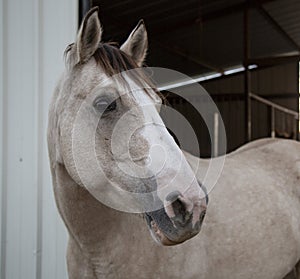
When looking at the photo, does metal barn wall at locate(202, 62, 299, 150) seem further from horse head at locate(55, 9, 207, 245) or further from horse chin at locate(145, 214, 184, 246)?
horse chin at locate(145, 214, 184, 246)

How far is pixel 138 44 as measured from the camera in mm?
1738

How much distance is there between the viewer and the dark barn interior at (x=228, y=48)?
6.38 meters

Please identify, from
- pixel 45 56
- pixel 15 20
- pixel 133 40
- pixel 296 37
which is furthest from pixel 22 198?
pixel 296 37

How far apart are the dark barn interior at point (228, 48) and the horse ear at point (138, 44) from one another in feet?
10.6

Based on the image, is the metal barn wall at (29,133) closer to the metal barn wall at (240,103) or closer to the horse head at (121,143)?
the horse head at (121,143)

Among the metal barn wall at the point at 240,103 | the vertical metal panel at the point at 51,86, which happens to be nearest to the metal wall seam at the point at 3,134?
the vertical metal panel at the point at 51,86

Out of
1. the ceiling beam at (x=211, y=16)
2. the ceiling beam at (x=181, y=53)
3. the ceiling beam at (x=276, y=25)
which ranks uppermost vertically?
the ceiling beam at (x=276, y=25)

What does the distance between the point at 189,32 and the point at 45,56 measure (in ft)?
20.2

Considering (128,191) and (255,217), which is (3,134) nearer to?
(128,191)

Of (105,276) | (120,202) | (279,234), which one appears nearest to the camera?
(120,202)

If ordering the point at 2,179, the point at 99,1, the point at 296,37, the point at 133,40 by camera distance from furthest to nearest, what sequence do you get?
the point at 296,37, the point at 99,1, the point at 2,179, the point at 133,40

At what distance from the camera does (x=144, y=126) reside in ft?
4.52

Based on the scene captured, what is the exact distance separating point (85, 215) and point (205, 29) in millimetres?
7411

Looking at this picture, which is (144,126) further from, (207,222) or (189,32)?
(189,32)
